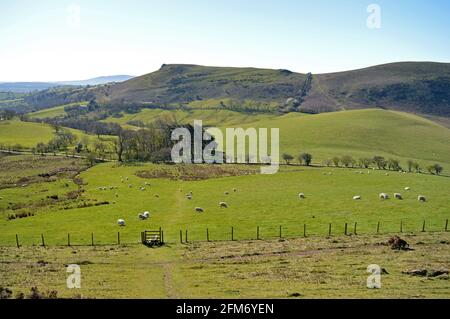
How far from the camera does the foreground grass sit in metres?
27.9

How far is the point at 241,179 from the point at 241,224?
43684 millimetres

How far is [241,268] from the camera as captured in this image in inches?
1399

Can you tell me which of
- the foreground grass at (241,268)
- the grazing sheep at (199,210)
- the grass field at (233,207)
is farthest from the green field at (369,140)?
the foreground grass at (241,268)

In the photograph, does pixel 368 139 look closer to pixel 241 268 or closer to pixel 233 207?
pixel 233 207

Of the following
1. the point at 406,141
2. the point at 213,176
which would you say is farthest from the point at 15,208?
the point at 406,141

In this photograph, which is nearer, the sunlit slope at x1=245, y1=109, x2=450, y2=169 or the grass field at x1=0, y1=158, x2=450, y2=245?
the grass field at x1=0, y1=158, x2=450, y2=245

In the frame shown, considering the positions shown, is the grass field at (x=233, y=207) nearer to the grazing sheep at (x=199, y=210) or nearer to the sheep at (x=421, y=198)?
the sheep at (x=421, y=198)

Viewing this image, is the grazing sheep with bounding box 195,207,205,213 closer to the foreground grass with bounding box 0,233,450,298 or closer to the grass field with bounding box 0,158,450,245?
the grass field with bounding box 0,158,450,245

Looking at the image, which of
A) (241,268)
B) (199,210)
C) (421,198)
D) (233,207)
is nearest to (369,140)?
(421,198)

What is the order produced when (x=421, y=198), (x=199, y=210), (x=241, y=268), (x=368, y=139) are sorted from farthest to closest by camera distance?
1. (x=368, y=139)
2. (x=421, y=198)
3. (x=199, y=210)
4. (x=241, y=268)

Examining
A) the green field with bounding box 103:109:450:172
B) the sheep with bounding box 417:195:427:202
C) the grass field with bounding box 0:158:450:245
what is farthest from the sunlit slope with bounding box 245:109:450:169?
the sheep with bounding box 417:195:427:202

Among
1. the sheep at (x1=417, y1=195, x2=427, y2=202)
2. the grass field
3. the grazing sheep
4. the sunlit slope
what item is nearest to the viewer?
the grass field

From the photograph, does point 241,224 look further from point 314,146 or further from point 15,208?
point 314,146

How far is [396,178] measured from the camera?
90188mm
